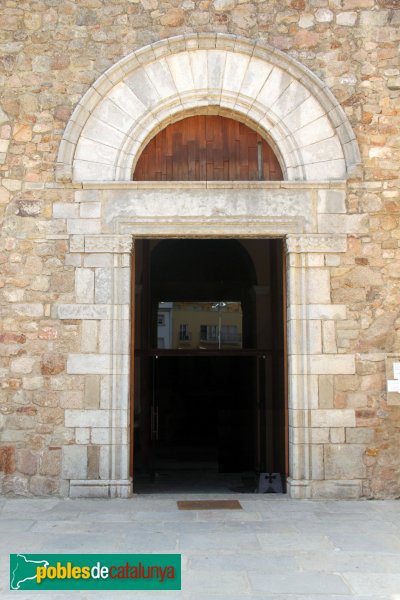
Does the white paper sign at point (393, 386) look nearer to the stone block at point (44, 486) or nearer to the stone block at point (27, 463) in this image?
the stone block at point (44, 486)

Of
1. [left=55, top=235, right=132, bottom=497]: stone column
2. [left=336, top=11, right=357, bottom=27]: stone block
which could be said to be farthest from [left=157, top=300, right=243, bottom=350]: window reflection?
[left=336, top=11, right=357, bottom=27]: stone block

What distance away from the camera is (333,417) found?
6.22 m

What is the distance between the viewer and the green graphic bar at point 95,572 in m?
3.76

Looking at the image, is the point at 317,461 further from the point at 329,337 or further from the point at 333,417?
the point at 329,337

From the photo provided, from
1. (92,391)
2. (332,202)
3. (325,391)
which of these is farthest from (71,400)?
(332,202)

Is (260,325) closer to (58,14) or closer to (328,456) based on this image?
(328,456)

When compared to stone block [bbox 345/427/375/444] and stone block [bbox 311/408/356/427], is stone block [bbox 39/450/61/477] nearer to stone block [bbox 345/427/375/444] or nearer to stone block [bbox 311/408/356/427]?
stone block [bbox 311/408/356/427]

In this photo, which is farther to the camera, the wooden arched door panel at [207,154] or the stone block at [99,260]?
the wooden arched door panel at [207,154]

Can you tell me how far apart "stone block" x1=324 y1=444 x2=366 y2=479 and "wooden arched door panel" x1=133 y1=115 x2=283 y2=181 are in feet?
10.1

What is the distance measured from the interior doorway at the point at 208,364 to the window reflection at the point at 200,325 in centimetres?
2

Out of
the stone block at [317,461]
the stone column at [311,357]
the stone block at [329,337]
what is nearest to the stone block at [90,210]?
the stone column at [311,357]

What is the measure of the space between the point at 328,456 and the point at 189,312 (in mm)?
4665

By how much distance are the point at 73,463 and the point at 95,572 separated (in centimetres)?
224

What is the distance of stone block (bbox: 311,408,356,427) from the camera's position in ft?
20.4
